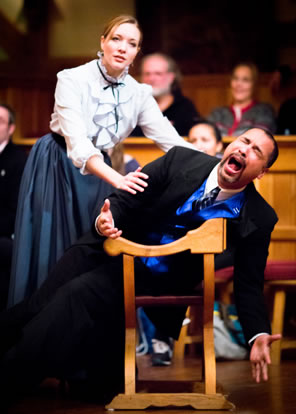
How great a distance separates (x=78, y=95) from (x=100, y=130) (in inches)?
7.6

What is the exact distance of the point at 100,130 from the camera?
293cm

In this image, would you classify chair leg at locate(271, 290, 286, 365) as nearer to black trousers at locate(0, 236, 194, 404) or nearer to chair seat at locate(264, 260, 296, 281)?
chair seat at locate(264, 260, 296, 281)

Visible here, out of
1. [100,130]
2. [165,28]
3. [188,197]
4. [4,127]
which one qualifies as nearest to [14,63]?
[165,28]

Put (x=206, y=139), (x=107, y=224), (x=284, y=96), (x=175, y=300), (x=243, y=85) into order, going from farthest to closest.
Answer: (x=284, y=96), (x=243, y=85), (x=206, y=139), (x=175, y=300), (x=107, y=224)

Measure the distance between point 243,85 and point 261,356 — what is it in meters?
3.26

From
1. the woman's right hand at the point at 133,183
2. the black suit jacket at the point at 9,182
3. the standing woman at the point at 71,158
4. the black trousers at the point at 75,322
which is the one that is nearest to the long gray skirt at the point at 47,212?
the standing woman at the point at 71,158

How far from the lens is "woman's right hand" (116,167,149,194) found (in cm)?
249

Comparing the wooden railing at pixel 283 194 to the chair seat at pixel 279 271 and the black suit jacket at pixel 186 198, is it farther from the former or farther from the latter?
the black suit jacket at pixel 186 198

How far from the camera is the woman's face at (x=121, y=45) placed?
2.75m

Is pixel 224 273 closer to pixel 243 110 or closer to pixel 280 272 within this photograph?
pixel 280 272

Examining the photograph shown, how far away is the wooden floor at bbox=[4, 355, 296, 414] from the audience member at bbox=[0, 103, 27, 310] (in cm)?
96

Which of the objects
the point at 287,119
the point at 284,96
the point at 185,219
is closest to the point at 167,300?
the point at 185,219

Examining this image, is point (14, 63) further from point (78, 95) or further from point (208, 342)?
point (208, 342)

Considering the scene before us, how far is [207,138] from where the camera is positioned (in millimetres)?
4055
